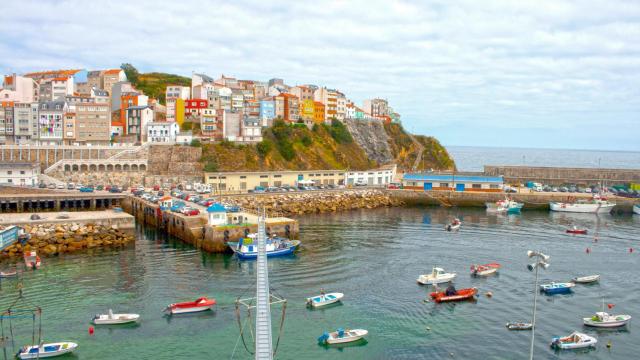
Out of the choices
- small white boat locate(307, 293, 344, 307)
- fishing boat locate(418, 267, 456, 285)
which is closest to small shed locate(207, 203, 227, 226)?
small white boat locate(307, 293, 344, 307)

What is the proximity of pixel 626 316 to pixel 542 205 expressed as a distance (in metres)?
55.1

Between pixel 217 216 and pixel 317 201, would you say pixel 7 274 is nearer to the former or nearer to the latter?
pixel 217 216

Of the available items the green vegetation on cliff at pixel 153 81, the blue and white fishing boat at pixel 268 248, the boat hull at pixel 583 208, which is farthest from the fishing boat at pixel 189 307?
the green vegetation on cliff at pixel 153 81

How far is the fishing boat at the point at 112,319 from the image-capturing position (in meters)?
31.8

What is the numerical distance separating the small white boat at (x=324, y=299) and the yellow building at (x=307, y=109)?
89.3m

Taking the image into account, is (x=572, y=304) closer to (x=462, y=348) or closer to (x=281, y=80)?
(x=462, y=348)

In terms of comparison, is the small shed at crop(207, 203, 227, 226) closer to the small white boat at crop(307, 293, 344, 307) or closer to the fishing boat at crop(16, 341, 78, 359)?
the small white boat at crop(307, 293, 344, 307)

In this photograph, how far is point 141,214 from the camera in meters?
68.0

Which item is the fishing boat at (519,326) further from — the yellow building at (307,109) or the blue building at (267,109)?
the yellow building at (307,109)

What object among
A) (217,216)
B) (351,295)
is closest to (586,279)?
(351,295)

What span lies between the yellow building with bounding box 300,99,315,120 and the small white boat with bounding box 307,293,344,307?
293 ft

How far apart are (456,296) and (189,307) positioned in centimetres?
1752

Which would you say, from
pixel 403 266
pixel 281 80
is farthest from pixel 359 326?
pixel 281 80

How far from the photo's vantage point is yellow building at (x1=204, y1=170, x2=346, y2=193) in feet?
273
